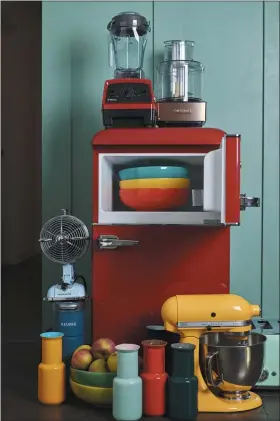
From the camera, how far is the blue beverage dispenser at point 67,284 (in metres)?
2.22

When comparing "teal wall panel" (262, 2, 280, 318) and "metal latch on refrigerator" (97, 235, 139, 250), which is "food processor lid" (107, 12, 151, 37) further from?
"metal latch on refrigerator" (97, 235, 139, 250)

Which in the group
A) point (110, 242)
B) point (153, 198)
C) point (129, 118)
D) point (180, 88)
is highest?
point (180, 88)

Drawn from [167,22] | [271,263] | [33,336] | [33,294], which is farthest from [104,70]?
[33,294]

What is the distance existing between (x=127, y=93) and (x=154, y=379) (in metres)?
1.04

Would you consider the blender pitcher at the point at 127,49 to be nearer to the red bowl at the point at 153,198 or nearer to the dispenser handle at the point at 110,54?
the dispenser handle at the point at 110,54

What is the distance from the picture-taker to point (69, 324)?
7.27ft

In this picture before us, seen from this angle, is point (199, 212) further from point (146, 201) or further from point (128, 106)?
point (128, 106)

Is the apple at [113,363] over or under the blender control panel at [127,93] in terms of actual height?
under

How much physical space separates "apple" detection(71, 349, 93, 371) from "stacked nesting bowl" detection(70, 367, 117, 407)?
2 centimetres

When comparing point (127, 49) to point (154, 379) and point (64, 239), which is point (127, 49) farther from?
point (154, 379)

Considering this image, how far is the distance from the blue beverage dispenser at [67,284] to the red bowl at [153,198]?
212 millimetres

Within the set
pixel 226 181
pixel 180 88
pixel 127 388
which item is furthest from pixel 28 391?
pixel 180 88

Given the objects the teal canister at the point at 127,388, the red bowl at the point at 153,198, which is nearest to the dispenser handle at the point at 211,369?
the teal canister at the point at 127,388

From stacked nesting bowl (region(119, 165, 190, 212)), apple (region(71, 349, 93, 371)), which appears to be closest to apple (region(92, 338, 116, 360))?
apple (region(71, 349, 93, 371))
